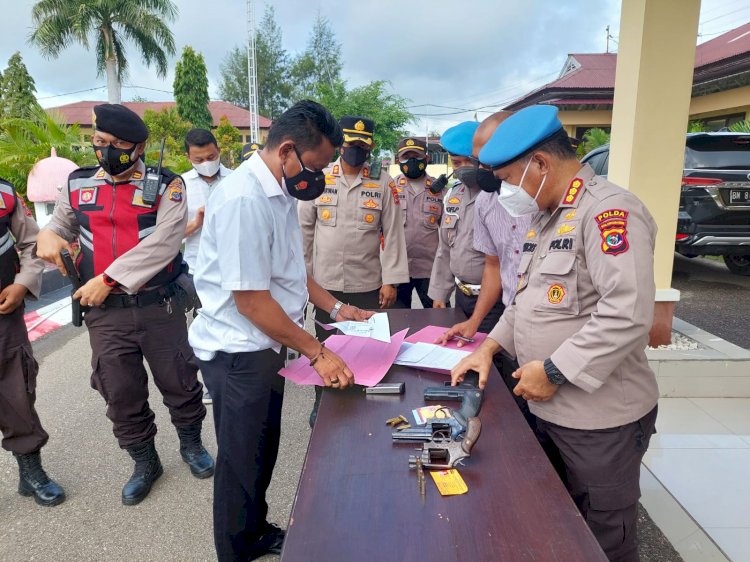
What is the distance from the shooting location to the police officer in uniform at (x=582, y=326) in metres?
1.29

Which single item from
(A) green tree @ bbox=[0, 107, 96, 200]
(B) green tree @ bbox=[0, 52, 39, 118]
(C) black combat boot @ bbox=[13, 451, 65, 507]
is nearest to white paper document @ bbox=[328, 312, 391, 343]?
(C) black combat boot @ bbox=[13, 451, 65, 507]

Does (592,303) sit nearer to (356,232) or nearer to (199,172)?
(356,232)

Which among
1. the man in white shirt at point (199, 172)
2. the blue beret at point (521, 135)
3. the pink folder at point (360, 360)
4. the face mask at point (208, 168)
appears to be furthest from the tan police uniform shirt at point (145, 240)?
the blue beret at point (521, 135)

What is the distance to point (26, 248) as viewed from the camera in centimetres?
250

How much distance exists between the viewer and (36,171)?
720 cm

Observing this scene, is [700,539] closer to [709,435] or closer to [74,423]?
[709,435]

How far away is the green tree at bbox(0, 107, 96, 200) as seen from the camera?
284 inches

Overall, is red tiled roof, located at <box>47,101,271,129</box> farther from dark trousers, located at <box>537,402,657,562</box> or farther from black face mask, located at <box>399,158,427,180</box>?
dark trousers, located at <box>537,402,657,562</box>

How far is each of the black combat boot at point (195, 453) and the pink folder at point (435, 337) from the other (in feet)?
4.46

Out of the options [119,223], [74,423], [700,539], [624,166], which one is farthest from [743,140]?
[74,423]

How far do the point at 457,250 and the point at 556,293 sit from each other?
1.37 metres

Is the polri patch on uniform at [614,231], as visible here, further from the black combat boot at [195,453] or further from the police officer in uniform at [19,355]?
the police officer in uniform at [19,355]

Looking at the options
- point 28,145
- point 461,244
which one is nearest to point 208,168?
point 461,244

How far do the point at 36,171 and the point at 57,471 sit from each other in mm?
5937
